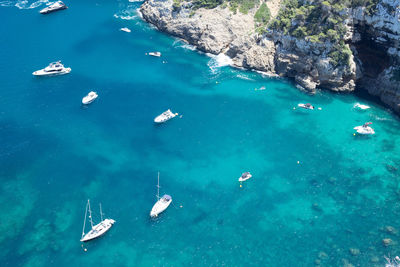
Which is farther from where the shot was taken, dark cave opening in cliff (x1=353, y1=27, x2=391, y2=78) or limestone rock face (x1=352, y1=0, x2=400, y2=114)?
dark cave opening in cliff (x1=353, y1=27, x2=391, y2=78)

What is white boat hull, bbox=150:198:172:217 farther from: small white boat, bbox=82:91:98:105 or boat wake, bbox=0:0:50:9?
boat wake, bbox=0:0:50:9

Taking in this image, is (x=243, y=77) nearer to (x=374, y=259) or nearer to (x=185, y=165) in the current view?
(x=185, y=165)

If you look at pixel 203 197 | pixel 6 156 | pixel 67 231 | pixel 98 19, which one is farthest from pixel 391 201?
pixel 98 19

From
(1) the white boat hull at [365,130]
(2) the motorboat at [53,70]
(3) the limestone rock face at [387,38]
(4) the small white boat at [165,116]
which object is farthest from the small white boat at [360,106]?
(2) the motorboat at [53,70]

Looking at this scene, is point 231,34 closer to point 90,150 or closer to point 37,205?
point 90,150

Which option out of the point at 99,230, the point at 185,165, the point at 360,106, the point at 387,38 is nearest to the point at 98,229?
the point at 99,230

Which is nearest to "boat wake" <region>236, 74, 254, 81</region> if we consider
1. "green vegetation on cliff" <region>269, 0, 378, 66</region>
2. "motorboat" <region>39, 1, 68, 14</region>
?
"green vegetation on cliff" <region>269, 0, 378, 66</region>

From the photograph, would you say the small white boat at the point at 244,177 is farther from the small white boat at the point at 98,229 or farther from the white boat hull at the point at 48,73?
the white boat hull at the point at 48,73

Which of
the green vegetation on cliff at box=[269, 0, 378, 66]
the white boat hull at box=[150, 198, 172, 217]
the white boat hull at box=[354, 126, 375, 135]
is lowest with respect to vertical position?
the white boat hull at box=[150, 198, 172, 217]
